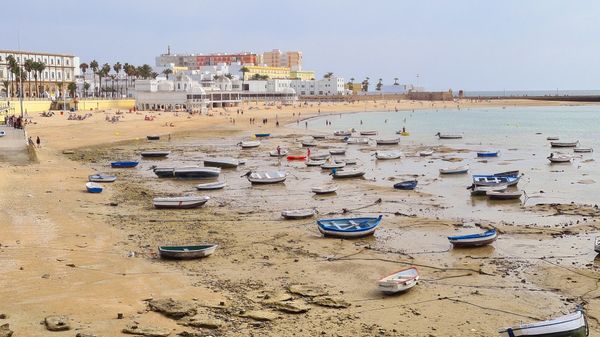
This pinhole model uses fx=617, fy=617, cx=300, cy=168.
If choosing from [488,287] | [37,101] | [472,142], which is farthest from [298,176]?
[37,101]

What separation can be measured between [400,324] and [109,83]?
506ft

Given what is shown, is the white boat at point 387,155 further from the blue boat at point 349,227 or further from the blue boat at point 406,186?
the blue boat at point 349,227

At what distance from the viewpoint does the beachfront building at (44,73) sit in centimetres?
10969

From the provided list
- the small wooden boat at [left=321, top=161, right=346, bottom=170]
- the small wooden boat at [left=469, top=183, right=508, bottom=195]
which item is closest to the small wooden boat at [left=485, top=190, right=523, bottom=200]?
the small wooden boat at [left=469, top=183, right=508, bottom=195]

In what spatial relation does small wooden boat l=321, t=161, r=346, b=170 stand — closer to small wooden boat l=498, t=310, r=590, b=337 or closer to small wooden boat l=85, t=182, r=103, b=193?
small wooden boat l=85, t=182, r=103, b=193

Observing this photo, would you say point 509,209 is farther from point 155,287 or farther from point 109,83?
point 109,83

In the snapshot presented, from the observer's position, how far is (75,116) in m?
83.6

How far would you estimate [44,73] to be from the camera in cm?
12112

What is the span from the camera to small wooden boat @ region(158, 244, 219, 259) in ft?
65.5

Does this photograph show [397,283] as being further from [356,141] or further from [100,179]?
[356,141]

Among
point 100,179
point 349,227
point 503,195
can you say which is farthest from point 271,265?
point 100,179

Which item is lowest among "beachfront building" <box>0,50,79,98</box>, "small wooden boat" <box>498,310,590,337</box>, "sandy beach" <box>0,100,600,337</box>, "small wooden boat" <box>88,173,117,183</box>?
"sandy beach" <box>0,100,600,337</box>

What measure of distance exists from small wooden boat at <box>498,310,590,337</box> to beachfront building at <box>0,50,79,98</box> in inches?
4163

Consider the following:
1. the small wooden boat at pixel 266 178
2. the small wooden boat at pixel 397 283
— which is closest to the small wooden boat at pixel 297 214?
the small wooden boat at pixel 397 283
